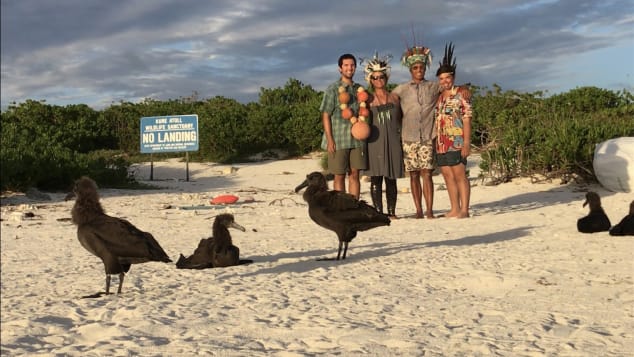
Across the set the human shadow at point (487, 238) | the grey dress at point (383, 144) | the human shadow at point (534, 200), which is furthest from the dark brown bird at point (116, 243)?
the human shadow at point (534, 200)

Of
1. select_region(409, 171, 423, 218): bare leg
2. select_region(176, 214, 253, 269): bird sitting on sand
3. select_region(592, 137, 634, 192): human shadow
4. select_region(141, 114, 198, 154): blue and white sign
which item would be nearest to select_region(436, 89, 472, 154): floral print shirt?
select_region(409, 171, 423, 218): bare leg

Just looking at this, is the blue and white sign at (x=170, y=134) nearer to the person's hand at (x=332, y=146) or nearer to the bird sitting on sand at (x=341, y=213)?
the person's hand at (x=332, y=146)

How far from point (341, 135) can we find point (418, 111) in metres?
1.06

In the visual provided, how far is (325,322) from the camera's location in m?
4.35

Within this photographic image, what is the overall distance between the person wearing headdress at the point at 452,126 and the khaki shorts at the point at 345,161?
1071mm

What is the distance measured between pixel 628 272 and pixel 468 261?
4.40ft

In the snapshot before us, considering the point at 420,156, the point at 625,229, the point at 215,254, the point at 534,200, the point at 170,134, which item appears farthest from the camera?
the point at 170,134

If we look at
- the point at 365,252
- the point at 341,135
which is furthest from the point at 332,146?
the point at 365,252

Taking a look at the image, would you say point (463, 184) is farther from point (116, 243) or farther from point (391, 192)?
point (116, 243)

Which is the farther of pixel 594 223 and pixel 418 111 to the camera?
pixel 418 111

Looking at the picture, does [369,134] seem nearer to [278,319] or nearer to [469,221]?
[469,221]

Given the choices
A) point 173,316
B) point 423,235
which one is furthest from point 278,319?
point 423,235

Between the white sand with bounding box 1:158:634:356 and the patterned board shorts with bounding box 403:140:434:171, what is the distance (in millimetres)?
741

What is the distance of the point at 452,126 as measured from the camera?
9.09m
